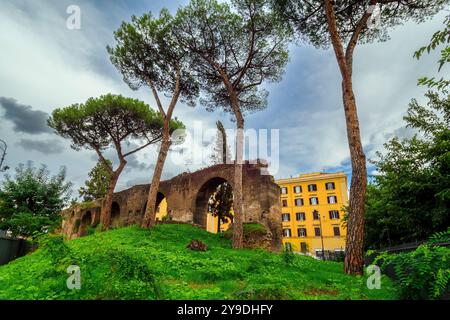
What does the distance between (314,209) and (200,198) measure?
23.5m

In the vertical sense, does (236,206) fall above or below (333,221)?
below

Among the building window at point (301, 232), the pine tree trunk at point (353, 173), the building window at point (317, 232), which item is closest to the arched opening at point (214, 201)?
the pine tree trunk at point (353, 173)

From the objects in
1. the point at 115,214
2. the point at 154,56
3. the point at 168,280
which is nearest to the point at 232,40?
the point at 154,56

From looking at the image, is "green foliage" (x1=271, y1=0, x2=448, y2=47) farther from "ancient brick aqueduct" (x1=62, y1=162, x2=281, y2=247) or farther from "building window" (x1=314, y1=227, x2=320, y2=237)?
"building window" (x1=314, y1=227, x2=320, y2=237)

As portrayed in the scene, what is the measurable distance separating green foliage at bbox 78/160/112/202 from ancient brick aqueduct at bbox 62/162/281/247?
6.90 m

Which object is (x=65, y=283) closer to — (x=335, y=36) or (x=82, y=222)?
(x=335, y=36)

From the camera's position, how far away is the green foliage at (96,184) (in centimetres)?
3098

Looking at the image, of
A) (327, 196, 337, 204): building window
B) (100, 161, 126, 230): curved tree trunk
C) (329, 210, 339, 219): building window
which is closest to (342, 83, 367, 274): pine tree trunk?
(100, 161, 126, 230): curved tree trunk

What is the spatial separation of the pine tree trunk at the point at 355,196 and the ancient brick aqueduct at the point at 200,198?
7014mm
